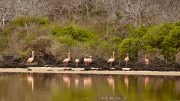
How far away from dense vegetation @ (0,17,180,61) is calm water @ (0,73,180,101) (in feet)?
17.3

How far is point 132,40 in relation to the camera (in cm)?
3641

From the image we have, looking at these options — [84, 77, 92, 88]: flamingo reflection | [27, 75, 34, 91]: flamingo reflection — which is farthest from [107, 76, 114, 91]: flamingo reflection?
[27, 75, 34, 91]: flamingo reflection

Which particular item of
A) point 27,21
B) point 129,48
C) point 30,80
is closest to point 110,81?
point 30,80

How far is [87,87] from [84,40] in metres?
14.2

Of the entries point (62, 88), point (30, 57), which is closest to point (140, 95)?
point (62, 88)

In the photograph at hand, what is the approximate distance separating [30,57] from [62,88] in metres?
11.4

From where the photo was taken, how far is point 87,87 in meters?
27.2

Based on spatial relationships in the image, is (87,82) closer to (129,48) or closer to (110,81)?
(110,81)

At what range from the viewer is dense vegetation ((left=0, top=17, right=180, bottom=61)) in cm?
3628

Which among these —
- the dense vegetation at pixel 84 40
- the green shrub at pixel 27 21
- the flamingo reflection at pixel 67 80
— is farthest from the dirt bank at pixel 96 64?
the green shrub at pixel 27 21

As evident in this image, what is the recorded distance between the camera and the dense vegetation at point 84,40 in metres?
36.3

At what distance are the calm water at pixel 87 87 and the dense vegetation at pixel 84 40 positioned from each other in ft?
17.3

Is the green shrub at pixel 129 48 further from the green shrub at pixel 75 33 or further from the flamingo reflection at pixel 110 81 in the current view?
the flamingo reflection at pixel 110 81

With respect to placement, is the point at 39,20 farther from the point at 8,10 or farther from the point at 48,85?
the point at 48,85
